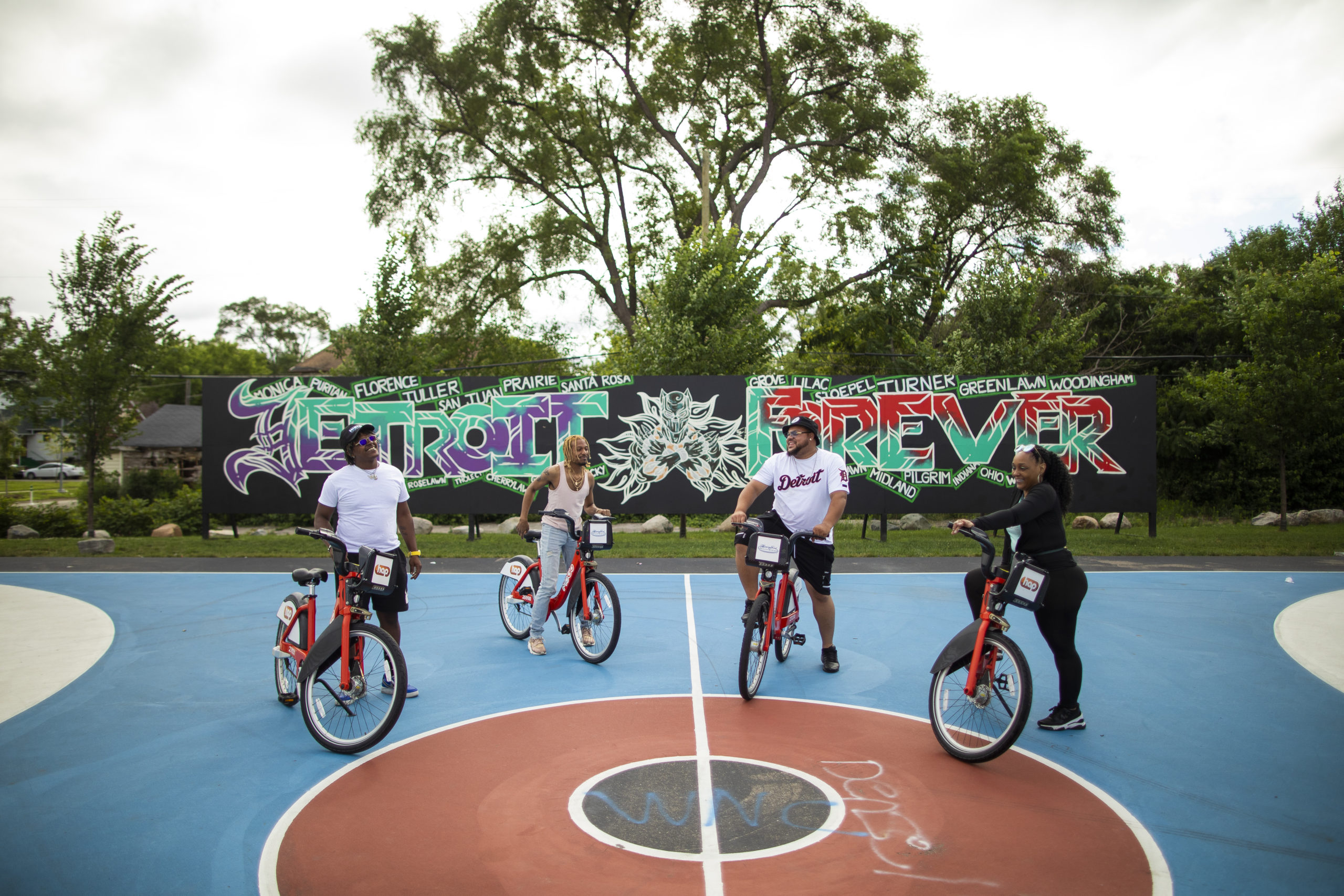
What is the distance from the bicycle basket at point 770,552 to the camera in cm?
632

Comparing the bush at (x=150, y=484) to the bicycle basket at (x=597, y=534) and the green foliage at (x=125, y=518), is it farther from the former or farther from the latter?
the bicycle basket at (x=597, y=534)

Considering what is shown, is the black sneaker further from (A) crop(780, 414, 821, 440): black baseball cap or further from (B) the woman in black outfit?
(A) crop(780, 414, 821, 440): black baseball cap

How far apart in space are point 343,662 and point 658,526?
54.1ft

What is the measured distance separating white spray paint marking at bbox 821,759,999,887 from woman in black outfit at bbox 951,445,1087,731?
1297 millimetres

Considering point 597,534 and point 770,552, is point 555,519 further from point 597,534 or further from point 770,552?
point 770,552

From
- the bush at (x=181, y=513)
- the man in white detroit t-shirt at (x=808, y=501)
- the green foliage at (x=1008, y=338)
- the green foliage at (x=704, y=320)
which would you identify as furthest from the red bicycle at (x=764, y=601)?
the bush at (x=181, y=513)

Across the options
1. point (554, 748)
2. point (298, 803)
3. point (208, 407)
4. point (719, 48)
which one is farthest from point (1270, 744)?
point (719, 48)

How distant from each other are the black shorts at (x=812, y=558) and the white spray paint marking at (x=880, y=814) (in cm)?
182

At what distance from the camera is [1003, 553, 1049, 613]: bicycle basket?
16.9ft

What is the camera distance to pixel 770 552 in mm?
6336

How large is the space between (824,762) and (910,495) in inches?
463

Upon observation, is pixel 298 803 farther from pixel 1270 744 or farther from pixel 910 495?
pixel 910 495

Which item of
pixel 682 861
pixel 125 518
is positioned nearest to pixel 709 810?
pixel 682 861

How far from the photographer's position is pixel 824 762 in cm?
517
